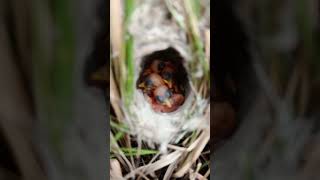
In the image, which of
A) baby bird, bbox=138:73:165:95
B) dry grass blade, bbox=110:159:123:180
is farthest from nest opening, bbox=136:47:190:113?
dry grass blade, bbox=110:159:123:180

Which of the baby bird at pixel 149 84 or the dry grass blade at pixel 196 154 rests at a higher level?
the baby bird at pixel 149 84

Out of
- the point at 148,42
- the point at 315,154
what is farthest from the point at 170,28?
Answer: the point at 315,154

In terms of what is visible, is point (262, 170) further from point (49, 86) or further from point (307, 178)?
point (49, 86)

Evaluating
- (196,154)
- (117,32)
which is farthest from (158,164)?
(117,32)

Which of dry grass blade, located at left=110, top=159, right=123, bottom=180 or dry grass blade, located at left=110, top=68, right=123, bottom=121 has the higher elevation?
dry grass blade, located at left=110, top=68, right=123, bottom=121

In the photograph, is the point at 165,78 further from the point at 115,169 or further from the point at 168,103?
the point at 115,169

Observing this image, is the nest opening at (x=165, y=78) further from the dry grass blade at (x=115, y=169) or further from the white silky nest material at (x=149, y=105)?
the dry grass blade at (x=115, y=169)

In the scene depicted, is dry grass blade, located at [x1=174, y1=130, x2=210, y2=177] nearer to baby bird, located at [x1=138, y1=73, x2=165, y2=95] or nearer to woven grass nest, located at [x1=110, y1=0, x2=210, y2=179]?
woven grass nest, located at [x1=110, y1=0, x2=210, y2=179]

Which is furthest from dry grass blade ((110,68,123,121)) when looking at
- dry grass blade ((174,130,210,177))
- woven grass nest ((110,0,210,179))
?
dry grass blade ((174,130,210,177))

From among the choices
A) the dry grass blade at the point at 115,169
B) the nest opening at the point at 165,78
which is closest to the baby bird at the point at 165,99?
the nest opening at the point at 165,78
